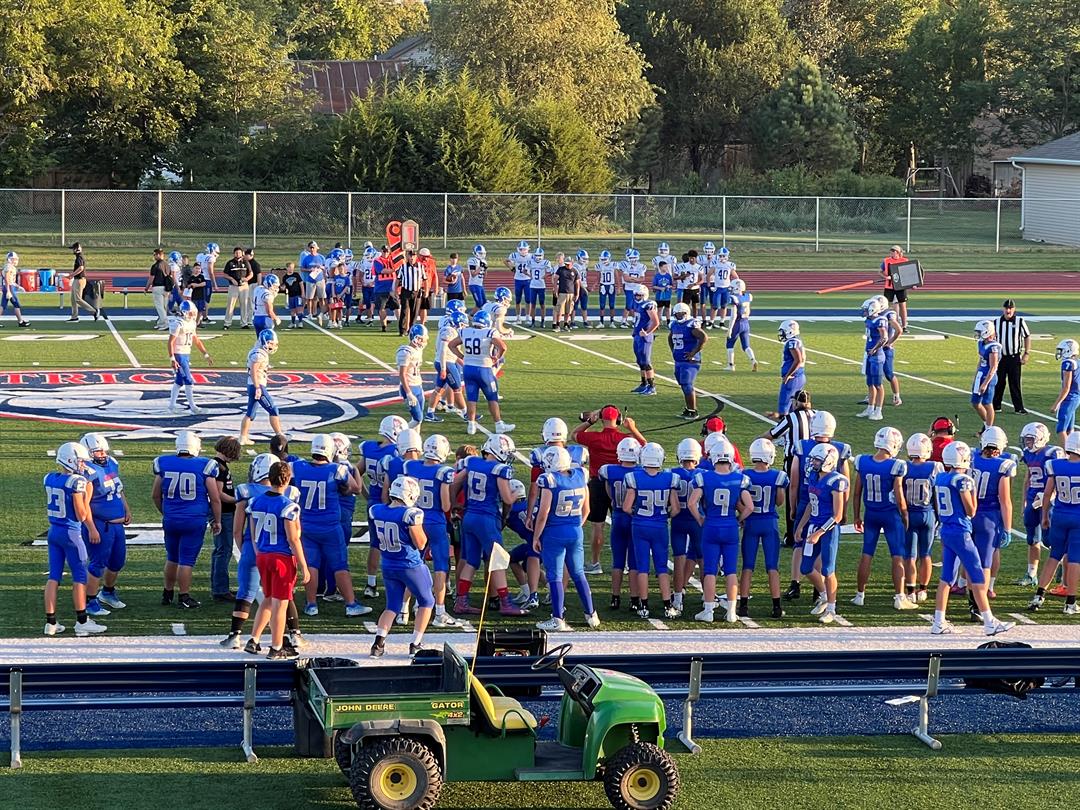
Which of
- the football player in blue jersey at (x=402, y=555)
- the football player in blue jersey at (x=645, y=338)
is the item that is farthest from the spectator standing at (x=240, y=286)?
the football player in blue jersey at (x=402, y=555)

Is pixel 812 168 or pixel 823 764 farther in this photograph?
pixel 812 168

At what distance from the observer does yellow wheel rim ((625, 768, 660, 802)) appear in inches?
313

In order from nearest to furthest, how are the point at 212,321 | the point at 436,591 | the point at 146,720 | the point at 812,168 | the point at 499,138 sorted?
1. the point at 146,720
2. the point at 436,591
3. the point at 212,321
4. the point at 499,138
5. the point at 812,168

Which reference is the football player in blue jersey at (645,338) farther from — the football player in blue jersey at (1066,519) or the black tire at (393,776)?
the black tire at (393,776)

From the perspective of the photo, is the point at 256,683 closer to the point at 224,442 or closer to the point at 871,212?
the point at 224,442

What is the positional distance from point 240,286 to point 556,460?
1908cm

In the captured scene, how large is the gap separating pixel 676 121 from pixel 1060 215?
17827 millimetres

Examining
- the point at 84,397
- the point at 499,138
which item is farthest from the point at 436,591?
the point at 499,138

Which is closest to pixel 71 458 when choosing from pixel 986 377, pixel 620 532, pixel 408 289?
pixel 620 532

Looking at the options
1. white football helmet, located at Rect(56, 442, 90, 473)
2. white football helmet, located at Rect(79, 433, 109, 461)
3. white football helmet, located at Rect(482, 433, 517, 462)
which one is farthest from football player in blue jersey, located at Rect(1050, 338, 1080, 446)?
white football helmet, located at Rect(56, 442, 90, 473)

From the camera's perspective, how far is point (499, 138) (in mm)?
46281

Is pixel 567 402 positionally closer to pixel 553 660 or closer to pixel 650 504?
pixel 650 504

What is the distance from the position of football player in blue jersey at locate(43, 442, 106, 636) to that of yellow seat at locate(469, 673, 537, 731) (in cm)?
412

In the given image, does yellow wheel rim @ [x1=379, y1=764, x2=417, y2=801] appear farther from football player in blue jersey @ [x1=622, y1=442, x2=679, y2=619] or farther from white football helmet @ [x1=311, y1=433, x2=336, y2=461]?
football player in blue jersey @ [x1=622, y1=442, x2=679, y2=619]
